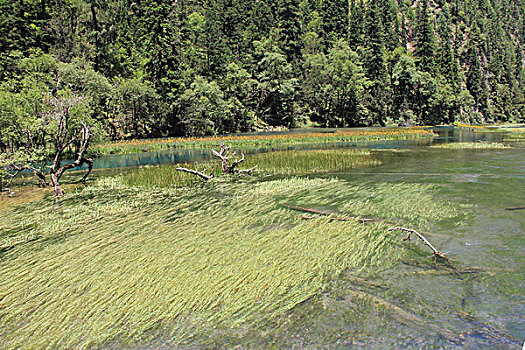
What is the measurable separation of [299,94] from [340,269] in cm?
8394

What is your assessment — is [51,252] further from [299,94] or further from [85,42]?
[299,94]

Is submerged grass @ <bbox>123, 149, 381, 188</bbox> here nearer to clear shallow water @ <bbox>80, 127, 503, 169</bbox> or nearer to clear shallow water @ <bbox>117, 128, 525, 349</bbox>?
clear shallow water @ <bbox>80, 127, 503, 169</bbox>

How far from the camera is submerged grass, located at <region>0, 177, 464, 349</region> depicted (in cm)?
623

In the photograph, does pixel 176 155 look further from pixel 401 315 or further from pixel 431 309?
pixel 431 309

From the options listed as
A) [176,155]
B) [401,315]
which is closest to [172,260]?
[401,315]

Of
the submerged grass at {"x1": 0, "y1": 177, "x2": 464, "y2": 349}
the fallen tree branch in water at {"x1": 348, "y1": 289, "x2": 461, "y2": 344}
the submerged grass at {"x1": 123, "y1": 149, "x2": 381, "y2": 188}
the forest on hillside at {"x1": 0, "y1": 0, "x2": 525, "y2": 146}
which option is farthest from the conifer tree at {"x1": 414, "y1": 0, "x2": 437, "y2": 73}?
the fallen tree branch in water at {"x1": 348, "y1": 289, "x2": 461, "y2": 344}

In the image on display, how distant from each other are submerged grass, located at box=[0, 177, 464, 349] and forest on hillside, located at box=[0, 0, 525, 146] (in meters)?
16.6

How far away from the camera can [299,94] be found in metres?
87.9

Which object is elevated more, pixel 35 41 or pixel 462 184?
pixel 35 41

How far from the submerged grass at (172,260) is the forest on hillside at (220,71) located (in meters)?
16.6

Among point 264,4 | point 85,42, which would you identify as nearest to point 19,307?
point 85,42

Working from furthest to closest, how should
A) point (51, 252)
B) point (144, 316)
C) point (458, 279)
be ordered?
point (51, 252), point (458, 279), point (144, 316)

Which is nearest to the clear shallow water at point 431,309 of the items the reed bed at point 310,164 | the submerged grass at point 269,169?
the reed bed at point 310,164

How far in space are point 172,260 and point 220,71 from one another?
70604mm
